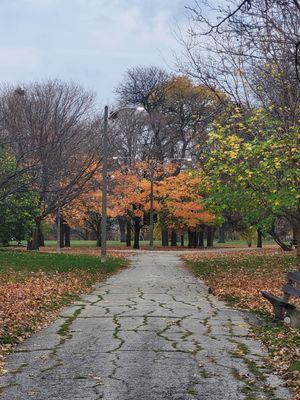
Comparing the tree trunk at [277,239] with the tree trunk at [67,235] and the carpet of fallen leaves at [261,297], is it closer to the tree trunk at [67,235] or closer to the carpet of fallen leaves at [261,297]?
the carpet of fallen leaves at [261,297]

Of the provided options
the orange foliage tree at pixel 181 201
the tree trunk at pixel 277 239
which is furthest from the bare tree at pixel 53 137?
the orange foliage tree at pixel 181 201

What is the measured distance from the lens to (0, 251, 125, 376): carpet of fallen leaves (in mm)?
8781

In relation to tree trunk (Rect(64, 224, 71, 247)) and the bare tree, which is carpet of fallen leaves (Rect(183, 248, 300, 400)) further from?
tree trunk (Rect(64, 224, 71, 247))

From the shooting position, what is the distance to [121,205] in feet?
147

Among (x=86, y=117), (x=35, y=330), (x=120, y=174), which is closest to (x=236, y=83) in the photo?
(x=35, y=330)

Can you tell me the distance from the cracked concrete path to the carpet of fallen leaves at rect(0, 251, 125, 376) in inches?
13.2

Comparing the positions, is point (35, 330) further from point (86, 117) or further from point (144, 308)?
point (86, 117)

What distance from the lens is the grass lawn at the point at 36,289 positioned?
888 cm

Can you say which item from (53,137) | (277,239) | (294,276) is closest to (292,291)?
(294,276)

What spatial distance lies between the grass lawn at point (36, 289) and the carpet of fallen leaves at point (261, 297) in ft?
11.3

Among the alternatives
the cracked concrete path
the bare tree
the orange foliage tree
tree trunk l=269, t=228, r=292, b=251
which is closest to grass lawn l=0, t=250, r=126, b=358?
the cracked concrete path

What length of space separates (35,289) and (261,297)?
17.2 ft

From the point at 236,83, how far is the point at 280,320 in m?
9.56

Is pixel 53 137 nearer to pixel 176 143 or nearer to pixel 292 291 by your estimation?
pixel 292 291
